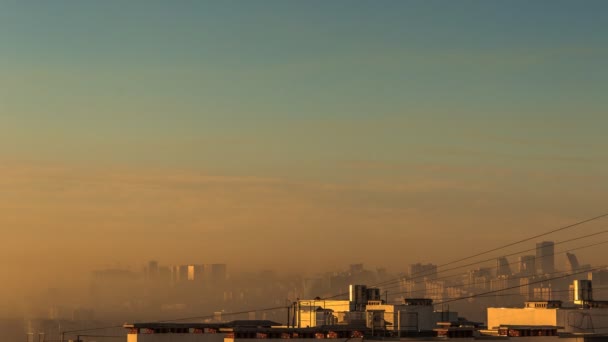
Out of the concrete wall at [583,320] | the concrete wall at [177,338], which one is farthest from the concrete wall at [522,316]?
the concrete wall at [177,338]

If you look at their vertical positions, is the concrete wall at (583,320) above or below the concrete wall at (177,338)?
above

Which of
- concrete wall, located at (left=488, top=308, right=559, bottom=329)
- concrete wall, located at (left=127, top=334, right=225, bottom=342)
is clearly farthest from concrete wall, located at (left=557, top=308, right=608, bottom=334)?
concrete wall, located at (left=127, top=334, right=225, bottom=342)

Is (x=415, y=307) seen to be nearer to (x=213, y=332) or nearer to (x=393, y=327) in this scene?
(x=393, y=327)

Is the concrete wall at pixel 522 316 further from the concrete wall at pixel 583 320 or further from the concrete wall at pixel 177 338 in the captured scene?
the concrete wall at pixel 177 338

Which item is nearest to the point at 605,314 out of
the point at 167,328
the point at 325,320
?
→ the point at 325,320

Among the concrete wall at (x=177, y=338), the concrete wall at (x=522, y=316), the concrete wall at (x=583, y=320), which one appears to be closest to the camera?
the concrete wall at (x=177, y=338)

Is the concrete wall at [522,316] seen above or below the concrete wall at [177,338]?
above

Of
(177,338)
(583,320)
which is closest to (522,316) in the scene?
(583,320)

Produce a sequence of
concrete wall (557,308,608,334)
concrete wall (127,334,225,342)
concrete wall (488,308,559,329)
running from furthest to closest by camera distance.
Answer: concrete wall (557,308,608,334), concrete wall (488,308,559,329), concrete wall (127,334,225,342)

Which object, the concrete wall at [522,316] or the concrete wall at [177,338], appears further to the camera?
the concrete wall at [522,316]

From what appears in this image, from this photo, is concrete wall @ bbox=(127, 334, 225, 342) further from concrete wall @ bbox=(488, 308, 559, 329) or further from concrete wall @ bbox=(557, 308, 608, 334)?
concrete wall @ bbox=(557, 308, 608, 334)

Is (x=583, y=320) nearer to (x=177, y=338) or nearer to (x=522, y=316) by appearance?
(x=522, y=316)

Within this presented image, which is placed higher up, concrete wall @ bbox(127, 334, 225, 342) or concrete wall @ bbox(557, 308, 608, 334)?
concrete wall @ bbox(557, 308, 608, 334)

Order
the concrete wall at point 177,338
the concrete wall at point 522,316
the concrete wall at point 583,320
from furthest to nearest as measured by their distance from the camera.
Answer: the concrete wall at point 583,320 → the concrete wall at point 522,316 → the concrete wall at point 177,338
